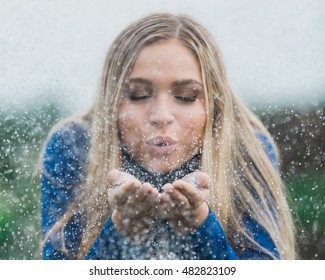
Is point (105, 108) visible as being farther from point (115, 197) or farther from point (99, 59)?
point (115, 197)

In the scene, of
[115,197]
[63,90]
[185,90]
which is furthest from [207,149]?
[63,90]

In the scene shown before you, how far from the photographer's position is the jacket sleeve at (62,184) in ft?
5.78

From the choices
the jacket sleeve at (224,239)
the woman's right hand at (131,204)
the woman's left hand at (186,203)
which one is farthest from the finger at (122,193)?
the jacket sleeve at (224,239)

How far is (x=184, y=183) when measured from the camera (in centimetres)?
158

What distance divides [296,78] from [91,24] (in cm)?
59

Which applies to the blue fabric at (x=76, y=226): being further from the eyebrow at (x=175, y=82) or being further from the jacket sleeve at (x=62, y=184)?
the eyebrow at (x=175, y=82)

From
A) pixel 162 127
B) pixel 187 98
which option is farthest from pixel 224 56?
pixel 162 127

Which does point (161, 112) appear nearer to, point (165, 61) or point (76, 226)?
point (165, 61)

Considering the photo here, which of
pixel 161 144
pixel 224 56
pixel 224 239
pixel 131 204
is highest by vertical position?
pixel 224 56

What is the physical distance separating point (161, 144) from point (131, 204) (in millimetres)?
190

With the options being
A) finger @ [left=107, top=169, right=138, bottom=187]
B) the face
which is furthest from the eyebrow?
finger @ [left=107, top=169, right=138, bottom=187]

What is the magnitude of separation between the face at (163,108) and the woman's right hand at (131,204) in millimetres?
87

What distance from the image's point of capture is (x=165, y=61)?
169 cm

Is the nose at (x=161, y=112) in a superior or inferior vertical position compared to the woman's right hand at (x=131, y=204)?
superior
